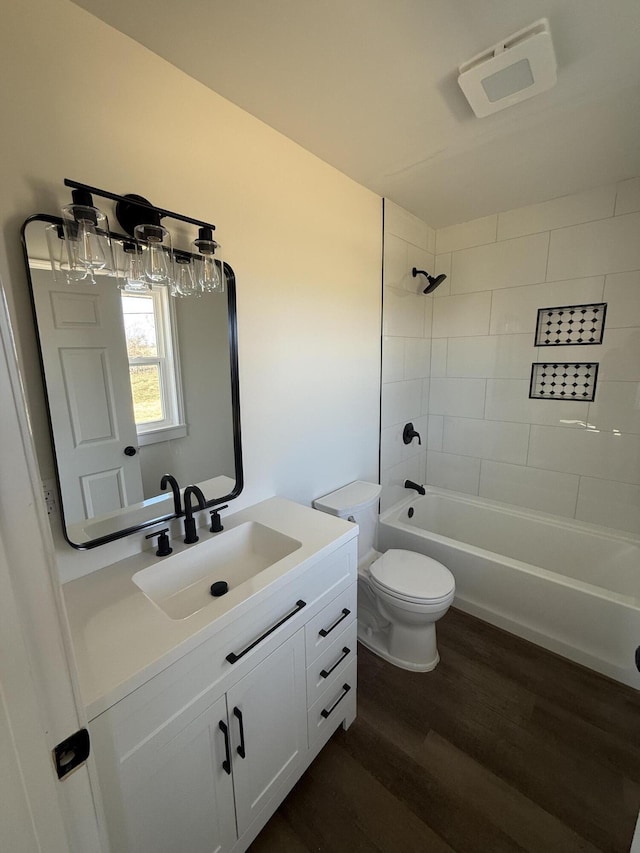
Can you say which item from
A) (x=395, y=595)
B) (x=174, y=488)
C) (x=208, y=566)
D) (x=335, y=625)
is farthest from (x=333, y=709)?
(x=174, y=488)

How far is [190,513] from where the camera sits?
1.26m

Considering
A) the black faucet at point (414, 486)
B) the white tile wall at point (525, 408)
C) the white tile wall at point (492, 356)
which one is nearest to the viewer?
the white tile wall at point (525, 408)

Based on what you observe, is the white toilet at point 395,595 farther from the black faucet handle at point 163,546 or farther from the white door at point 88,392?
the white door at point 88,392

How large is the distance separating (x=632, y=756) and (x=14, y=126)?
293 cm

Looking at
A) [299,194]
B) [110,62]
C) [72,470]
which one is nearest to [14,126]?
[110,62]

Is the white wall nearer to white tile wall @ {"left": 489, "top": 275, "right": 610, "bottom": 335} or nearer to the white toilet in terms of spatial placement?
the white toilet

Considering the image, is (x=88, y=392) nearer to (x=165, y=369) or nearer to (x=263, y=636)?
(x=165, y=369)

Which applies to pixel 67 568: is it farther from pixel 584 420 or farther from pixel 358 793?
pixel 584 420

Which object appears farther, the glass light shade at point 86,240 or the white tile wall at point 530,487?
the white tile wall at point 530,487

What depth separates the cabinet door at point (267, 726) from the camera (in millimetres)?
989

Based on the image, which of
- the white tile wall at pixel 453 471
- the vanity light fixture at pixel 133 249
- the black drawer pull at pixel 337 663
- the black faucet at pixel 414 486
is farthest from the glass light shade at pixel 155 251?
the white tile wall at pixel 453 471

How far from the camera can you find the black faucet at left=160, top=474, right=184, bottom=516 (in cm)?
126

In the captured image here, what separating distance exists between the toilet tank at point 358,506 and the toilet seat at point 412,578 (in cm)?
14

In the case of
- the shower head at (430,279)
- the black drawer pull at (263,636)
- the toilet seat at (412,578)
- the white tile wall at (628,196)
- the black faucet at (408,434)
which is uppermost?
the white tile wall at (628,196)
